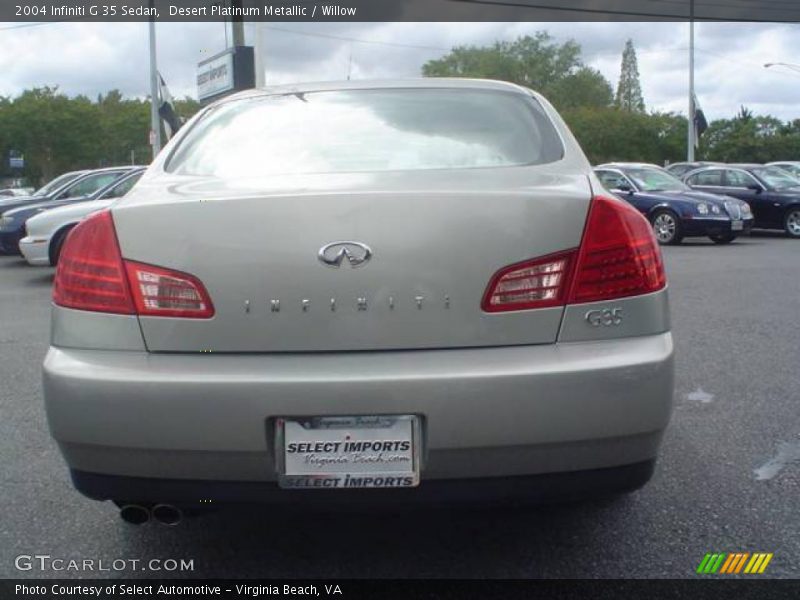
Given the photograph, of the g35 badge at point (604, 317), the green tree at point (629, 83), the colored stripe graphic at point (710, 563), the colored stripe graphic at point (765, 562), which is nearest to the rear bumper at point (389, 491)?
the g35 badge at point (604, 317)

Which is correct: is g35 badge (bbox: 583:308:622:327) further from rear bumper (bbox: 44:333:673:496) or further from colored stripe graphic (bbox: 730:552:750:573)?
colored stripe graphic (bbox: 730:552:750:573)

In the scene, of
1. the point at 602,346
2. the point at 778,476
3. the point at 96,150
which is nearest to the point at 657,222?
the point at 778,476

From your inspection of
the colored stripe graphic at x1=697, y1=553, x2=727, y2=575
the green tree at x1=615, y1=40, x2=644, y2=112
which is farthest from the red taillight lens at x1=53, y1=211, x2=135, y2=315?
the green tree at x1=615, y1=40, x2=644, y2=112

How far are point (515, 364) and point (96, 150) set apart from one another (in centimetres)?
5538

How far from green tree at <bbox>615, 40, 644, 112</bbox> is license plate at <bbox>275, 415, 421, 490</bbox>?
324ft

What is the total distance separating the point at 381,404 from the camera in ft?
7.34

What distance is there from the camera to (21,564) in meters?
2.80

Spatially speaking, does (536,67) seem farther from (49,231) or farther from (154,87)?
(49,231)

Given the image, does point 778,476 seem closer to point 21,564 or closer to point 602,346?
point 602,346

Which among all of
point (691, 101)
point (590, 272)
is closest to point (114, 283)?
point (590, 272)

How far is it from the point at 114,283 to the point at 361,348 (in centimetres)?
71

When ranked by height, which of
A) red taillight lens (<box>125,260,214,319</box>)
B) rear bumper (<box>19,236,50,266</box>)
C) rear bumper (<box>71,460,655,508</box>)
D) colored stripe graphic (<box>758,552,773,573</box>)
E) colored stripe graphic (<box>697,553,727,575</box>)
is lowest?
rear bumper (<box>19,236,50,266</box>)

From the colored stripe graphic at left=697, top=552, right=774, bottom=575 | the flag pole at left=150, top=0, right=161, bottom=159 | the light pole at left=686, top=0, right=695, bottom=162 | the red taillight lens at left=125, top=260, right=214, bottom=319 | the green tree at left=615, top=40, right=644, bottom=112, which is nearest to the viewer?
the red taillight lens at left=125, top=260, right=214, bottom=319

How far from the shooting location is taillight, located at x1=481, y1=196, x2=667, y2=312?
7.72ft
